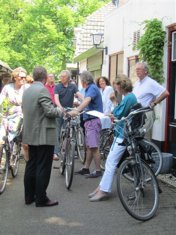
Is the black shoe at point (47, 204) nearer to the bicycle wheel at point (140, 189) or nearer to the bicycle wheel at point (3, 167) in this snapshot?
the bicycle wheel at point (3, 167)

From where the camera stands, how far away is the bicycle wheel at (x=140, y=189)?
17.1ft

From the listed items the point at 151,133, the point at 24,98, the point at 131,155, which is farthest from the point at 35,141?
the point at 151,133

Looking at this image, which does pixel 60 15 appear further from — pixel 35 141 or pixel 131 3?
pixel 35 141

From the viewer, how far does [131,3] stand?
37.3 feet

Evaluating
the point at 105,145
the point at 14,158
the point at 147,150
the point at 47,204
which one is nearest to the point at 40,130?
the point at 47,204

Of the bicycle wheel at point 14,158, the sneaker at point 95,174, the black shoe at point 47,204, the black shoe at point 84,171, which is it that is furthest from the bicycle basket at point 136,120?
the bicycle wheel at point 14,158

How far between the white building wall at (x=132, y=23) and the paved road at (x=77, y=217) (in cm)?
270

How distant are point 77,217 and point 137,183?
844mm

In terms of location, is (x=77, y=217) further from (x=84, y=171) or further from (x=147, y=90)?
(x=147, y=90)

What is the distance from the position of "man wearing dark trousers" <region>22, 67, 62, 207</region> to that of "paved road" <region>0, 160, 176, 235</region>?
0.85ft

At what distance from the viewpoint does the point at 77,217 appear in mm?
5242

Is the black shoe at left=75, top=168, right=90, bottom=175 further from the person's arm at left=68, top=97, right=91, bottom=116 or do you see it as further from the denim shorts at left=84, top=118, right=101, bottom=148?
the person's arm at left=68, top=97, right=91, bottom=116

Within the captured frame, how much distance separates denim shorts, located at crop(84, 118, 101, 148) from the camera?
23.6 feet

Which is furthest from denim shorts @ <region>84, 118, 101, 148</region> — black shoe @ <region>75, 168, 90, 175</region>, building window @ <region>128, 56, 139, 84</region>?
building window @ <region>128, 56, 139, 84</region>
